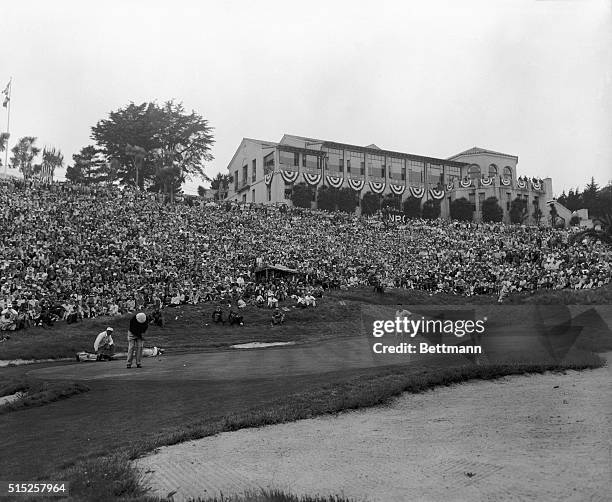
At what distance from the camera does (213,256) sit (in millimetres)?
40531

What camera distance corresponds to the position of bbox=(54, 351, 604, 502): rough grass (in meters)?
6.51

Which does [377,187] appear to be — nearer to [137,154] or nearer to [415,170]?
[415,170]

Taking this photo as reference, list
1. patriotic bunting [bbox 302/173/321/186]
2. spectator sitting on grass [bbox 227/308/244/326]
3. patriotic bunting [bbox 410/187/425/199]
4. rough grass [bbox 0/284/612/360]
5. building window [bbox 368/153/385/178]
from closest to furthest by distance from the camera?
rough grass [bbox 0/284/612/360]
spectator sitting on grass [bbox 227/308/244/326]
patriotic bunting [bbox 302/173/321/186]
patriotic bunting [bbox 410/187/425/199]
building window [bbox 368/153/385/178]

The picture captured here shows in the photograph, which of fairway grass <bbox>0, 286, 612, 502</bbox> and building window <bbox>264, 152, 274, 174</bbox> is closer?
fairway grass <bbox>0, 286, 612, 502</bbox>

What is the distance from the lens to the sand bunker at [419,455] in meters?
6.09

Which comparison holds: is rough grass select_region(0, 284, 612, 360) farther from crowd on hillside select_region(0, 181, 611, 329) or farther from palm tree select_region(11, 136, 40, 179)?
palm tree select_region(11, 136, 40, 179)

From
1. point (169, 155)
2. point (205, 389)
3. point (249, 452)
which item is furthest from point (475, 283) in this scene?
point (169, 155)

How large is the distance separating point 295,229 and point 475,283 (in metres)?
16.6

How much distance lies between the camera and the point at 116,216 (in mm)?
42938

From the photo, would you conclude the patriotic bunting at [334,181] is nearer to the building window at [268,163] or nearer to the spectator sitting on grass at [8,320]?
the building window at [268,163]

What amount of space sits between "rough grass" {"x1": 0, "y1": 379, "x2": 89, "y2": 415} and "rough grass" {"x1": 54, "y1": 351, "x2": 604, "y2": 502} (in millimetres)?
4474

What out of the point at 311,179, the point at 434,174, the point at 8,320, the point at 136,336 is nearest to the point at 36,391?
the point at 136,336

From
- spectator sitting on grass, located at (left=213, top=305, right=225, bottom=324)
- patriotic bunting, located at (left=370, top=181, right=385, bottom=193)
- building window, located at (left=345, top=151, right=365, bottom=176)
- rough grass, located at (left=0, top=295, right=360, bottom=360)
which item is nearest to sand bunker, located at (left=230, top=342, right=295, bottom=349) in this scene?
rough grass, located at (left=0, top=295, right=360, bottom=360)

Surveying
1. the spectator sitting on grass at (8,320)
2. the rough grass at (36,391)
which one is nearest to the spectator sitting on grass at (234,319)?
the spectator sitting on grass at (8,320)
